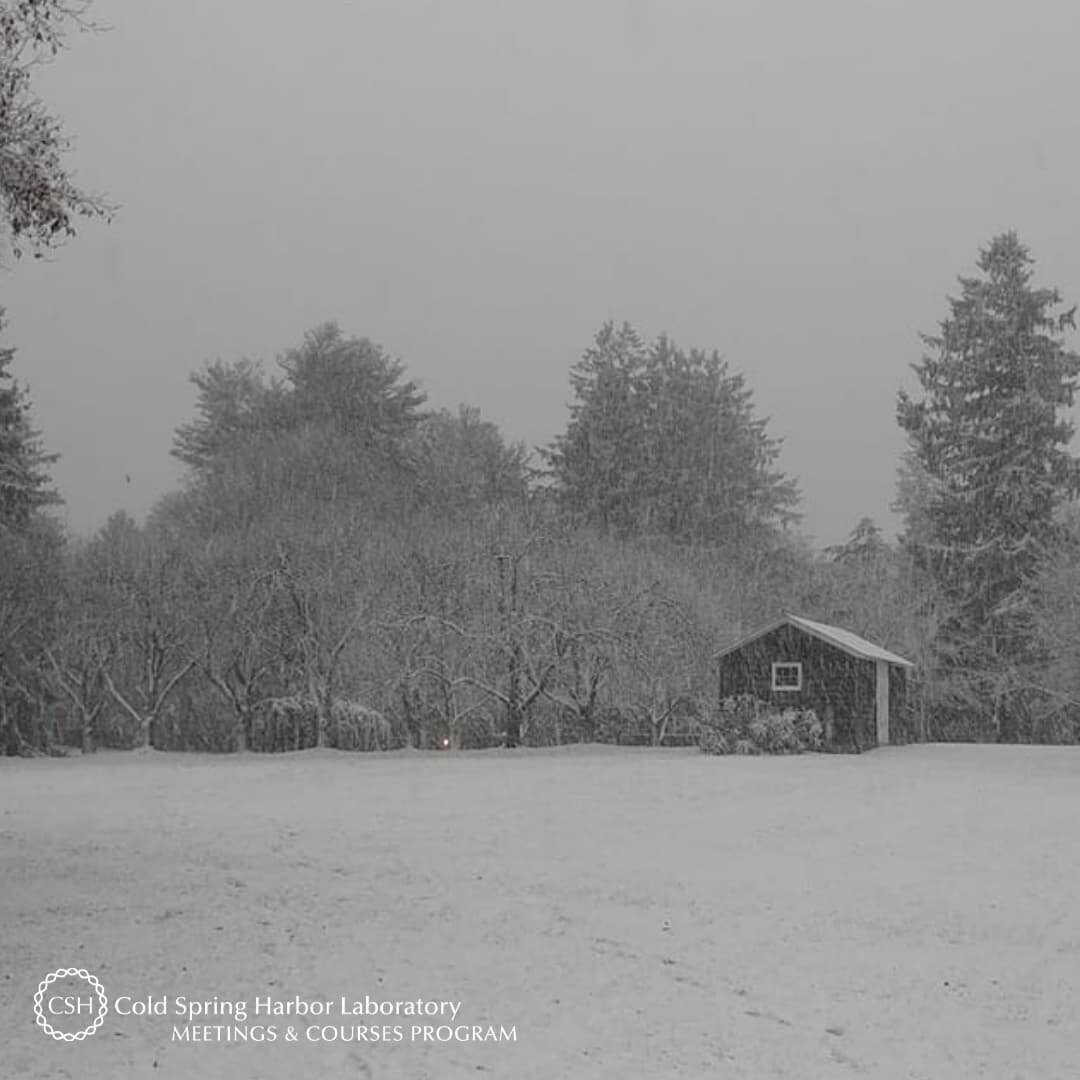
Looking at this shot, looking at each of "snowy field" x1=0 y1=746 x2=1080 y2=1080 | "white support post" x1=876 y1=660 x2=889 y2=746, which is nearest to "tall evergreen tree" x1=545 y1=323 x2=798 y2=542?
"white support post" x1=876 y1=660 x2=889 y2=746

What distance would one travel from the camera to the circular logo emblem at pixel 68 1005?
665 cm

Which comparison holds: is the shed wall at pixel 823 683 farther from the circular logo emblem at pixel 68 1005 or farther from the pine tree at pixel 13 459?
the circular logo emblem at pixel 68 1005

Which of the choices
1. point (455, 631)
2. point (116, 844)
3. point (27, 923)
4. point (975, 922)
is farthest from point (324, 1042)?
point (455, 631)

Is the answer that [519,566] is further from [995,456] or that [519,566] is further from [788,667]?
[995,456]

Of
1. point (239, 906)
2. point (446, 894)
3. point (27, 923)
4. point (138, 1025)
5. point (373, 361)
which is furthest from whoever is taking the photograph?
point (373, 361)

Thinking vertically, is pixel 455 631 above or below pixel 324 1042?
above

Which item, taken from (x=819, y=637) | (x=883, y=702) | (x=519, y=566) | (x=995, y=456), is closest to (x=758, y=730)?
(x=819, y=637)

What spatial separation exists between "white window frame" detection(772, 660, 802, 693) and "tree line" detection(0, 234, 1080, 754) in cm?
281

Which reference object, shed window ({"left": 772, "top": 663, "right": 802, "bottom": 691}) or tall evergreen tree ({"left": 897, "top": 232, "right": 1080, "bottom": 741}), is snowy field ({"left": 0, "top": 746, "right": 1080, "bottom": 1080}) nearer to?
shed window ({"left": 772, "top": 663, "right": 802, "bottom": 691})

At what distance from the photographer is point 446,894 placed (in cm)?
1102

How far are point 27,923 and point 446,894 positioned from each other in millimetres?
3492

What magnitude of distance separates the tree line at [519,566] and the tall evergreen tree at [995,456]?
0.32ft

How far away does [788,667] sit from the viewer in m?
31.9

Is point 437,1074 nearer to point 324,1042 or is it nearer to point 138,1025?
point 324,1042
